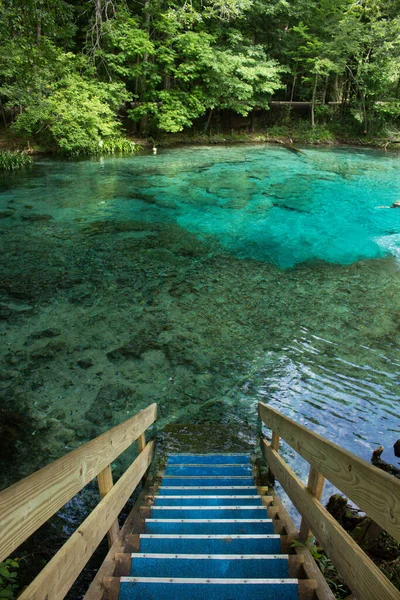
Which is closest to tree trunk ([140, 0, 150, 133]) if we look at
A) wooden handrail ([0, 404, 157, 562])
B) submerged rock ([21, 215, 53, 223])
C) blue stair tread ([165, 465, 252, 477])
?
submerged rock ([21, 215, 53, 223])

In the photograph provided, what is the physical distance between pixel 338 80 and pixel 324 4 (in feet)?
20.6

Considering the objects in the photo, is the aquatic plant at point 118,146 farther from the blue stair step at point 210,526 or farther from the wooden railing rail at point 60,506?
the wooden railing rail at point 60,506

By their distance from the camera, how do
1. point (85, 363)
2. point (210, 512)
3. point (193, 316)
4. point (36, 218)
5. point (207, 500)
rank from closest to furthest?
point (210, 512) < point (207, 500) < point (85, 363) < point (193, 316) < point (36, 218)

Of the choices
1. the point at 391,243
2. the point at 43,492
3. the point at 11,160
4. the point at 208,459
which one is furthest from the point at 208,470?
the point at 11,160

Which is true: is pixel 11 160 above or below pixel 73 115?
below

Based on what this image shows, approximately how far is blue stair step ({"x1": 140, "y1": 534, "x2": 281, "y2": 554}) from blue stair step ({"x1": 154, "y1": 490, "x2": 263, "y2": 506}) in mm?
664

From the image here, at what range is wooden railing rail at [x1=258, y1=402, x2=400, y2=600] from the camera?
3.65 ft

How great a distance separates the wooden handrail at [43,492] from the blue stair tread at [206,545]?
0.64 m

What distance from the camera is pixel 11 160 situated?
17328 millimetres

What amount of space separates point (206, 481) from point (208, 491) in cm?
26

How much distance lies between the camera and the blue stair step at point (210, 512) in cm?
250

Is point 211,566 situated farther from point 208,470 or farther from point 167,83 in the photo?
point 167,83

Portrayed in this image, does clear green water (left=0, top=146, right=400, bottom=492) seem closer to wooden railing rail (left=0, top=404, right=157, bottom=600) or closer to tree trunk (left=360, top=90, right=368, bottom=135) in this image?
wooden railing rail (left=0, top=404, right=157, bottom=600)

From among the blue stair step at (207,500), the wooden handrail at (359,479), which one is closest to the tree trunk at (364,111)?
the blue stair step at (207,500)
